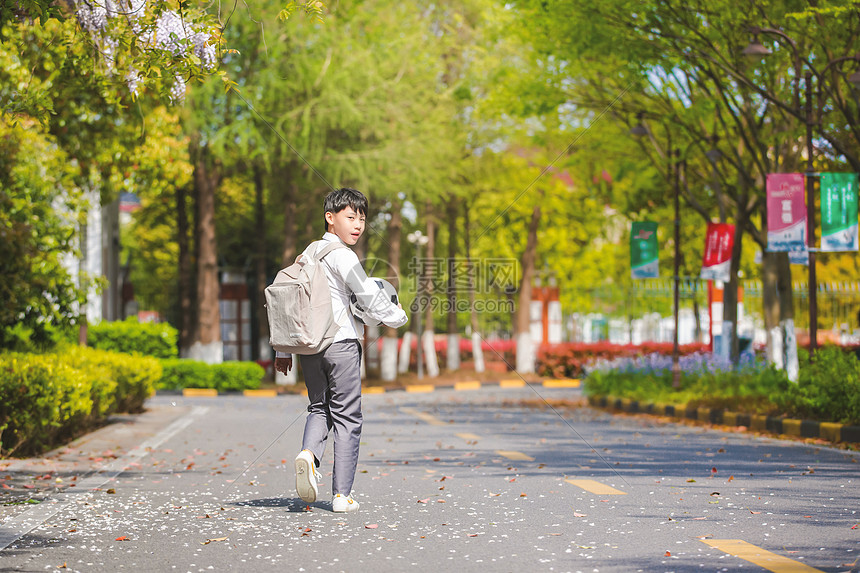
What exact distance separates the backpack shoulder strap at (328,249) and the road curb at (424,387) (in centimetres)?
2051

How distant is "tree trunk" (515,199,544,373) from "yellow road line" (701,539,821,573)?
27471 mm

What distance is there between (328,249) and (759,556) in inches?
125

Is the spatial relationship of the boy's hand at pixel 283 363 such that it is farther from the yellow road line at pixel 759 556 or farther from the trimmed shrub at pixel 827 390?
the trimmed shrub at pixel 827 390

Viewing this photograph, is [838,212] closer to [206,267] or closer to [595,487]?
[595,487]

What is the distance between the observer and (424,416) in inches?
693

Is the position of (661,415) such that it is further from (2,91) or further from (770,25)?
(2,91)

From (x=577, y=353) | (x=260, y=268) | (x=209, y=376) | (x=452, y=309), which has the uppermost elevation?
(x=260, y=268)

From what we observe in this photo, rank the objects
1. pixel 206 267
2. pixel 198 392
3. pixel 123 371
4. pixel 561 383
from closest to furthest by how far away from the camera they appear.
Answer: pixel 123 371 < pixel 198 392 < pixel 206 267 < pixel 561 383

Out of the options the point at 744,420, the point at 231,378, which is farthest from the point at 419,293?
the point at 744,420

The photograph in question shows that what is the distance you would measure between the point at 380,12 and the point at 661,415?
16393 mm

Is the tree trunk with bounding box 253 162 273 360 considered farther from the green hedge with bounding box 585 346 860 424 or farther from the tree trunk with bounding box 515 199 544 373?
the green hedge with bounding box 585 346 860 424

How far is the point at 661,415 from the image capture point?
18125mm

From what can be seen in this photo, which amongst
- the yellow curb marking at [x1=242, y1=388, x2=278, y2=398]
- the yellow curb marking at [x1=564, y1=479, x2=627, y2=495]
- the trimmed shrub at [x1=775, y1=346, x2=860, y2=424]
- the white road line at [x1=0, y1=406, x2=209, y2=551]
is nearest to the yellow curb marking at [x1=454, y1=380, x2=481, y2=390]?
the yellow curb marking at [x1=242, y1=388, x2=278, y2=398]

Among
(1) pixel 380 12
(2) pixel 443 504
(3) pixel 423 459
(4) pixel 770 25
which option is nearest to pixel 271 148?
(1) pixel 380 12
